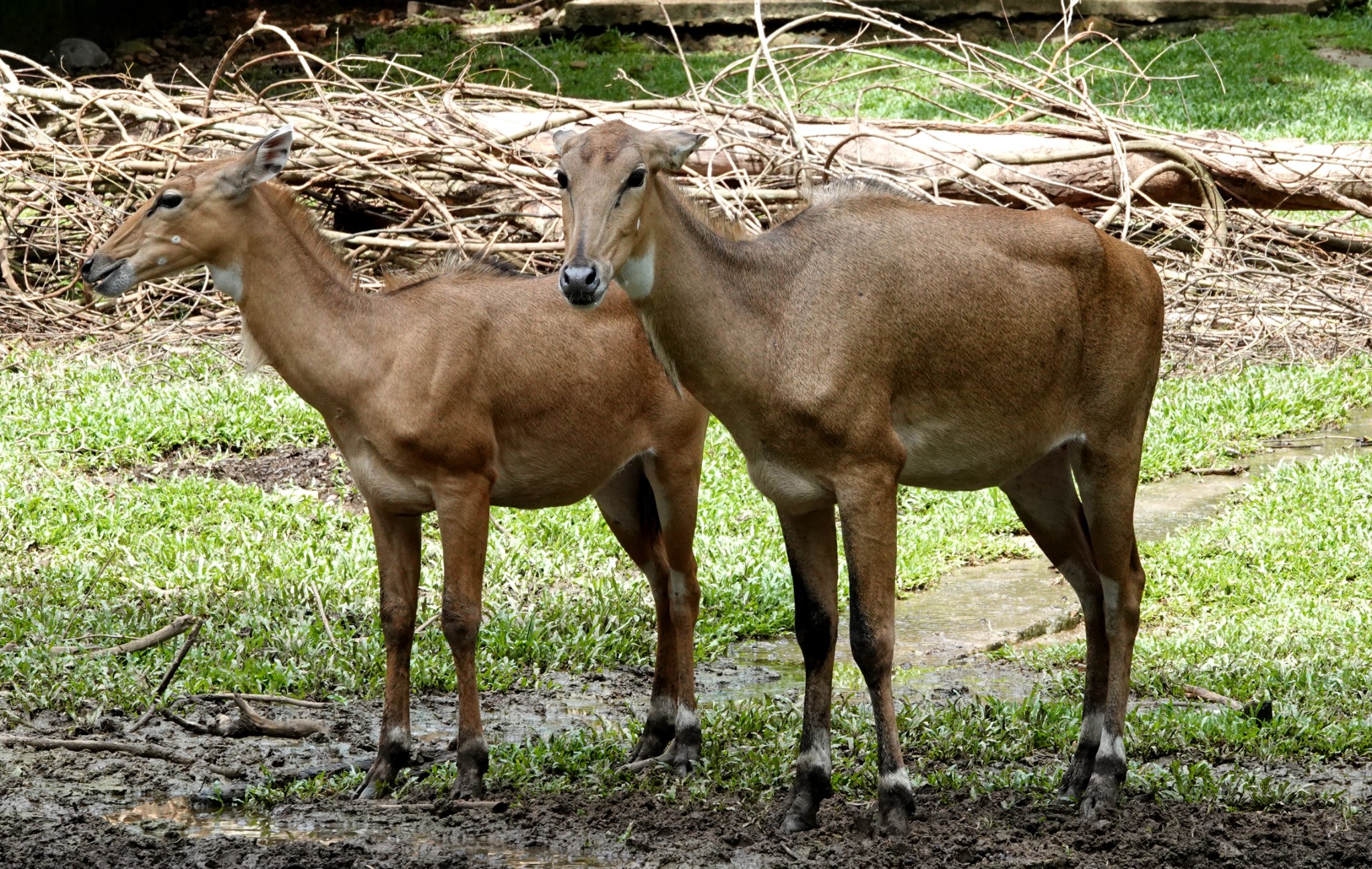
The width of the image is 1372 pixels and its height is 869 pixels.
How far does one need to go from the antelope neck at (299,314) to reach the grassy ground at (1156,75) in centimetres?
1024

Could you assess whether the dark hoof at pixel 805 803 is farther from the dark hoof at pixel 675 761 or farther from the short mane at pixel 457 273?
the short mane at pixel 457 273

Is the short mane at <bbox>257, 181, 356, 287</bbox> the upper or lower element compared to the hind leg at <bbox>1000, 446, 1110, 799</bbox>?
upper

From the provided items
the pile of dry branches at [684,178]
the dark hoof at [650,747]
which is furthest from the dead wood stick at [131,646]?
the pile of dry branches at [684,178]

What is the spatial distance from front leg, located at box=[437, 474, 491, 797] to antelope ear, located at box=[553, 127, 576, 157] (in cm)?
124

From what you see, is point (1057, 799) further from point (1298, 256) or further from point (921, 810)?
point (1298, 256)

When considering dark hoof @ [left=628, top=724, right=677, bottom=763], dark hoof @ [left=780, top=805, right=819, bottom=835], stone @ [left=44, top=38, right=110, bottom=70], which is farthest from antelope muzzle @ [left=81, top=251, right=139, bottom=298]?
stone @ [left=44, top=38, right=110, bottom=70]

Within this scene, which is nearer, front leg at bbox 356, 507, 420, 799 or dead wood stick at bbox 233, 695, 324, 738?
front leg at bbox 356, 507, 420, 799

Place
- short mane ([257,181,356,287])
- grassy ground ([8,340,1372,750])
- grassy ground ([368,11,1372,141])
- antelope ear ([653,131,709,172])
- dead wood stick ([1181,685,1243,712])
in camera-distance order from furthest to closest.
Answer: grassy ground ([368,11,1372,141])
grassy ground ([8,340,1372,750])
dead wood stick ([1181,685,1243,712])
short mane ([257,181,356,287])
antelope ear ([653,131,709,172])

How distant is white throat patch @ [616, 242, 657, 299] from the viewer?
4.66 metres

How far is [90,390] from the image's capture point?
9984 millimetres

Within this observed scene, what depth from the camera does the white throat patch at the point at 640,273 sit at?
4664mm

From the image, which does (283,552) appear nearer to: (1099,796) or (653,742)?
(653,742)

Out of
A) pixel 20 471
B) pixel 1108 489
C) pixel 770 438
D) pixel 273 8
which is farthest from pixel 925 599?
pixel 273 8

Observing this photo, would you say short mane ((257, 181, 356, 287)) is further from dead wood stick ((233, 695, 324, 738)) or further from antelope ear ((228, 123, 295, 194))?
dead wood stick ((233, 695, 324, 738))
